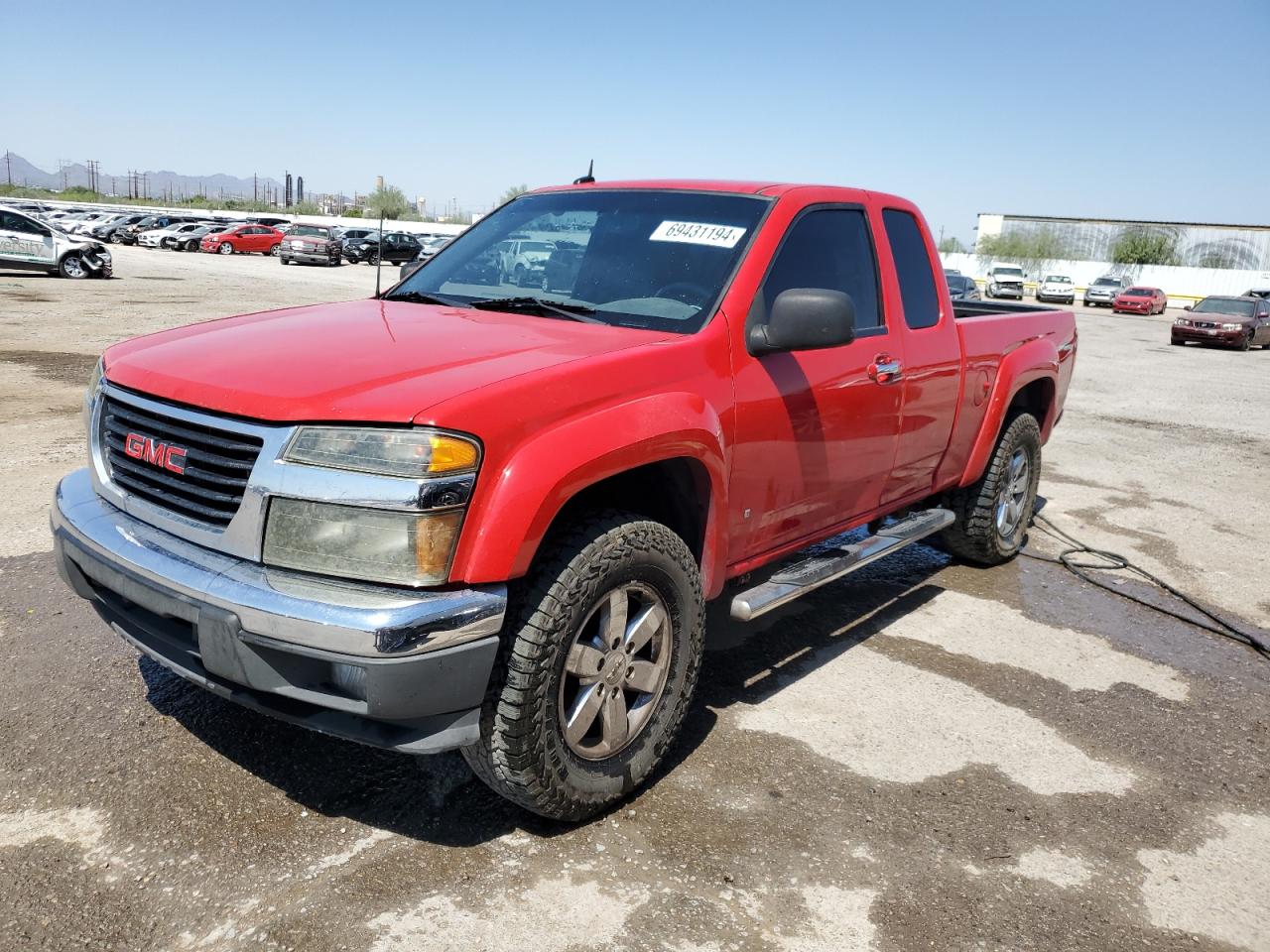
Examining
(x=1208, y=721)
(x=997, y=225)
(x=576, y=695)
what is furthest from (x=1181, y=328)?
(x=997, y=225)

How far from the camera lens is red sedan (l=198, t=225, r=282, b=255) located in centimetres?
4403

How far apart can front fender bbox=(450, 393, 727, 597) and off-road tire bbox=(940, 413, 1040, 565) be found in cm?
286

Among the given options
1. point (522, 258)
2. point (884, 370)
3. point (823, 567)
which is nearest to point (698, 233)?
point (522, 258)

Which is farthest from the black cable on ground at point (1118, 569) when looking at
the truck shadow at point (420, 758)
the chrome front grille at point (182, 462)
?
the chrome front grille at point (182, 462)

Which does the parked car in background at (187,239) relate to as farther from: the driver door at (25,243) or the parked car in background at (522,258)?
the parked car in background at (522,258)

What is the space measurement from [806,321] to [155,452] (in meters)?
2.02

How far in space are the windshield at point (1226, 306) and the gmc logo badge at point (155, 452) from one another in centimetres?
2926

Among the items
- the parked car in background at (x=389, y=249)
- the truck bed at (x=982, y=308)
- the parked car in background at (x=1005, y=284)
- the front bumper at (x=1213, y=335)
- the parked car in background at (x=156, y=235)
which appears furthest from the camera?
the parked car in background at (x=156, y=235)

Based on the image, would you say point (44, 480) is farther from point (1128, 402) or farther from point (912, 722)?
point (1128, 402)

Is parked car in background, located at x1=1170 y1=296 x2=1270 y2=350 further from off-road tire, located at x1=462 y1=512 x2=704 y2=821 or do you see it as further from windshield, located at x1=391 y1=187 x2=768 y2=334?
off-road tire, located at x1=462 y1=512 x2=704 y2=821

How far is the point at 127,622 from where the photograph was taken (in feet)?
9.69

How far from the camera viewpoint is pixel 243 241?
146ft

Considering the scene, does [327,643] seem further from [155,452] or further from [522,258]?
[522,258]

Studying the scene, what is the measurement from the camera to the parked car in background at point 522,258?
4.02 metres
